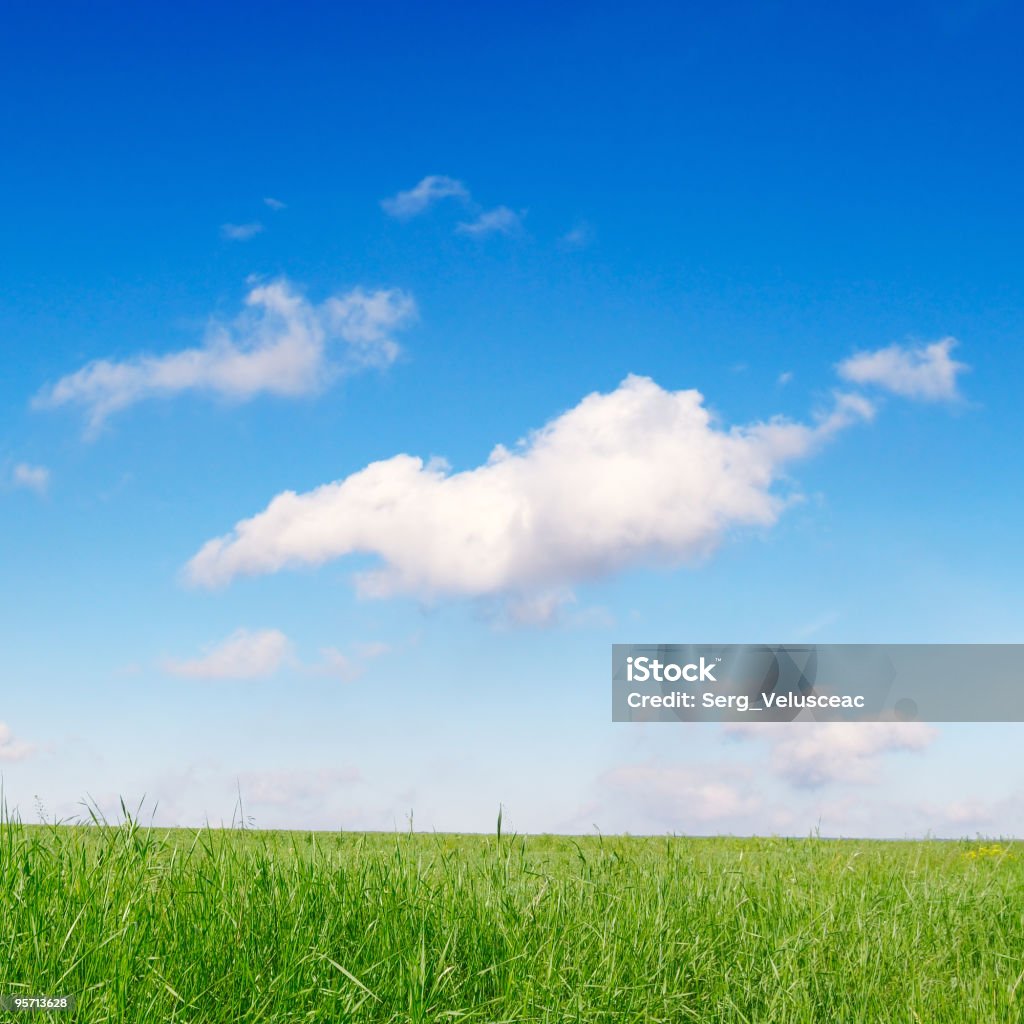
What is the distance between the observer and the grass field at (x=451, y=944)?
3918 mm

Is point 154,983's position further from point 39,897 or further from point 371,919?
point 371,919

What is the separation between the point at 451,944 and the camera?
4609 millimetres

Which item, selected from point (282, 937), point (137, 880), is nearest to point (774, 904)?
point (282, 937)

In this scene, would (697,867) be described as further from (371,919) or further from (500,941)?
(371,919)

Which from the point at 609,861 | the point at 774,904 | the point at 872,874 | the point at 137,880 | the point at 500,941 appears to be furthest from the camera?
the point at 872,874

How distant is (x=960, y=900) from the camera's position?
712 cm

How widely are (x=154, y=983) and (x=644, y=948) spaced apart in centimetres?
238

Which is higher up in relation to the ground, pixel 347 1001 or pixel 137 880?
pixel 137 880

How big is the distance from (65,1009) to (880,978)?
408cm

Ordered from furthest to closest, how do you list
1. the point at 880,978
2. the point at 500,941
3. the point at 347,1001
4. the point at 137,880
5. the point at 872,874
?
1. the point at 872,874
2. the point at 880,978
3. the point at 500,941
4. the point at 137,880
5. the point at 347,1001

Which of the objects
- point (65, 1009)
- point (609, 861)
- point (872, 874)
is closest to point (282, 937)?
point (65, 1009)

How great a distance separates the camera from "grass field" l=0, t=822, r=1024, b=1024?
3.92m

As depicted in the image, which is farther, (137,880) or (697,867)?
(697,867)

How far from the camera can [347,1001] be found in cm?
387
